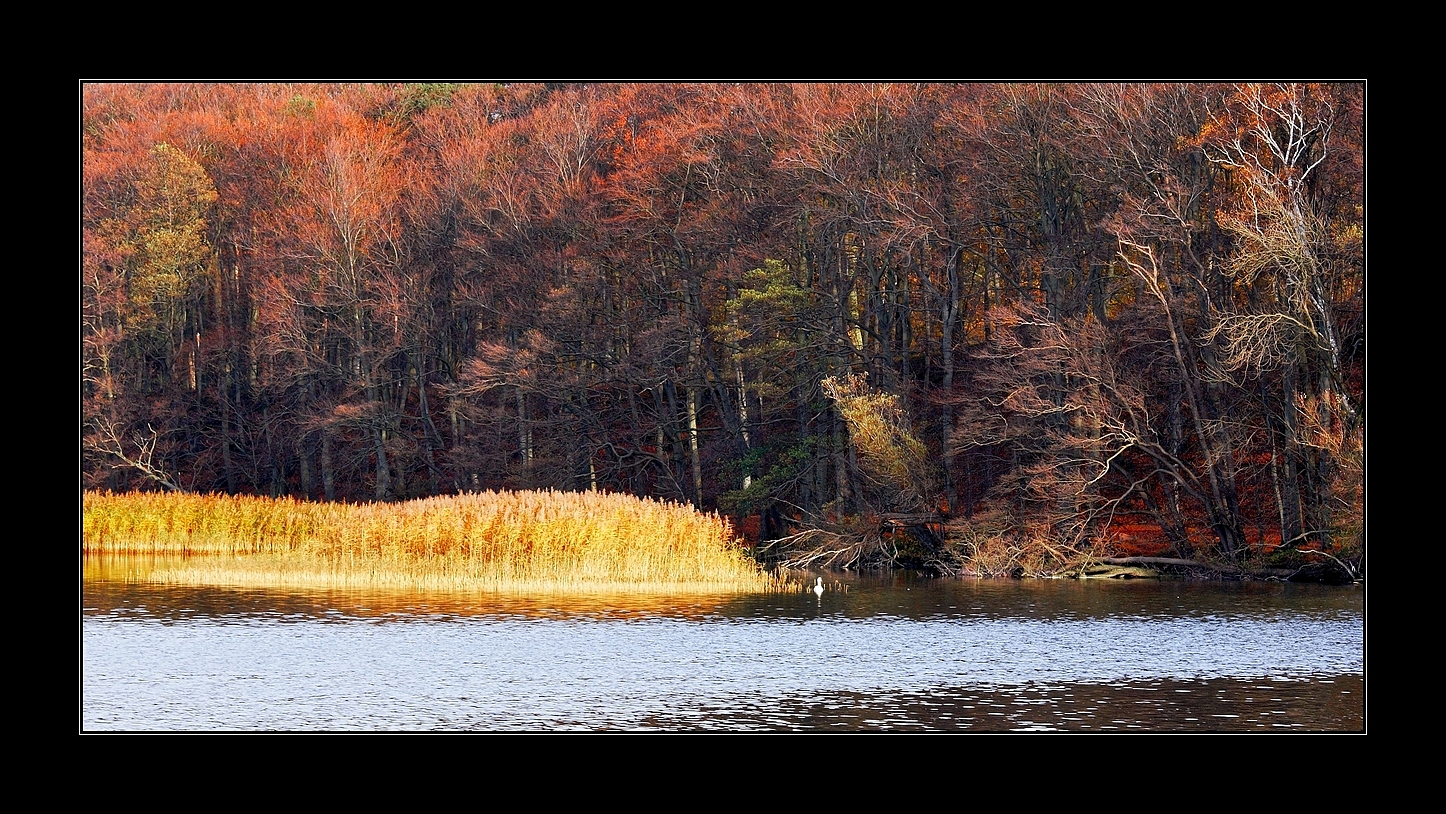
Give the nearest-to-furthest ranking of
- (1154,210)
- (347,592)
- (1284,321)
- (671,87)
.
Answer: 1. (347,592)
2. (1284,321)
3. (1154,210)
4. (671,87)

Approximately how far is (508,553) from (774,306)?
12.4 m

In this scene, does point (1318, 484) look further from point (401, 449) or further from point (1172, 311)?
point (401, 449)

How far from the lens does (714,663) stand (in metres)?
16.8

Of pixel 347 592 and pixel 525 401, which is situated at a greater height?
pixel 525 401

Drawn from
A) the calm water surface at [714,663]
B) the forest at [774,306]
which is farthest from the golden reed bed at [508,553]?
the forest at [774,306]

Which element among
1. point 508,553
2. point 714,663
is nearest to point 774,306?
point 508,553

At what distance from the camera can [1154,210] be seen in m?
30.4

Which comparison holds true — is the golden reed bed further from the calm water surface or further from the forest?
the forest

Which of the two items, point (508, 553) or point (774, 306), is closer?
point (508, 553)

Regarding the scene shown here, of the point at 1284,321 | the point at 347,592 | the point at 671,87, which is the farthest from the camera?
the point at 671,87

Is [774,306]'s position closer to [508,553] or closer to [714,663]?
[508,553]

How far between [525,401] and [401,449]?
3688mm
